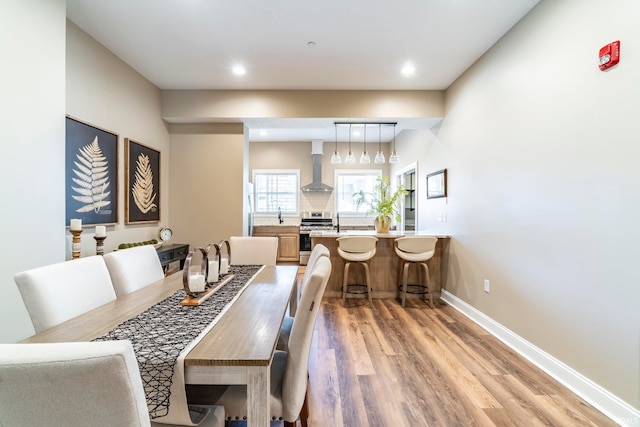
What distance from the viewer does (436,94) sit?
396 centimetres

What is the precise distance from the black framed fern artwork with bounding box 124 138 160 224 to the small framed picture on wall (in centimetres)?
381

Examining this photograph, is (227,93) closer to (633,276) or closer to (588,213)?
(588,213)

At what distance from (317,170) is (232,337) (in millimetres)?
6125

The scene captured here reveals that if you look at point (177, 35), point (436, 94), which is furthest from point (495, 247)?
point (177, 35)

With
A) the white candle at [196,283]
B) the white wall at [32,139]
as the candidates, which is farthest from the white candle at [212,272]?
the white wall at [32,139]

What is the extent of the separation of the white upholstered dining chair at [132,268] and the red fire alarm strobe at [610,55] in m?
3.23

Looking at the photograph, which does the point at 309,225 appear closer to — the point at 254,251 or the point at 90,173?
the point at 254,251

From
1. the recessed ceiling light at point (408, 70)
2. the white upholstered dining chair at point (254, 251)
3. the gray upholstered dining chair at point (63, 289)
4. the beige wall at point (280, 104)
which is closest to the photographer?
the gray upholstered dining chair at point (63, 289)

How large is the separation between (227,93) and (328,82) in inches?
53.6

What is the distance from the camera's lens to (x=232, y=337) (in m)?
1.15

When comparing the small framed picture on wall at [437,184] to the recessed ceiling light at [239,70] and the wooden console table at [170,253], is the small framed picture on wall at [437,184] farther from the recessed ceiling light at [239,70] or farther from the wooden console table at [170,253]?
the wooden console table at [170,253]

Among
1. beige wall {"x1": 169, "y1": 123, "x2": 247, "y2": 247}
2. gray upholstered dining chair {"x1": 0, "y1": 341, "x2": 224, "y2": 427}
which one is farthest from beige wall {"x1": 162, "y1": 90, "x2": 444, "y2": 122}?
gray upholstered dining chair {"x1": 0, "y1": 341, "x2": 224, "y2": 427}

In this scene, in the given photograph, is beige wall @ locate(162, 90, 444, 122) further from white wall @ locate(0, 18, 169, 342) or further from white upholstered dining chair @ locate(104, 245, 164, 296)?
white upholstered dining chair @ locate(104, 245, 164, 296)

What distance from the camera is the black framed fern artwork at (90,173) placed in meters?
2.55
